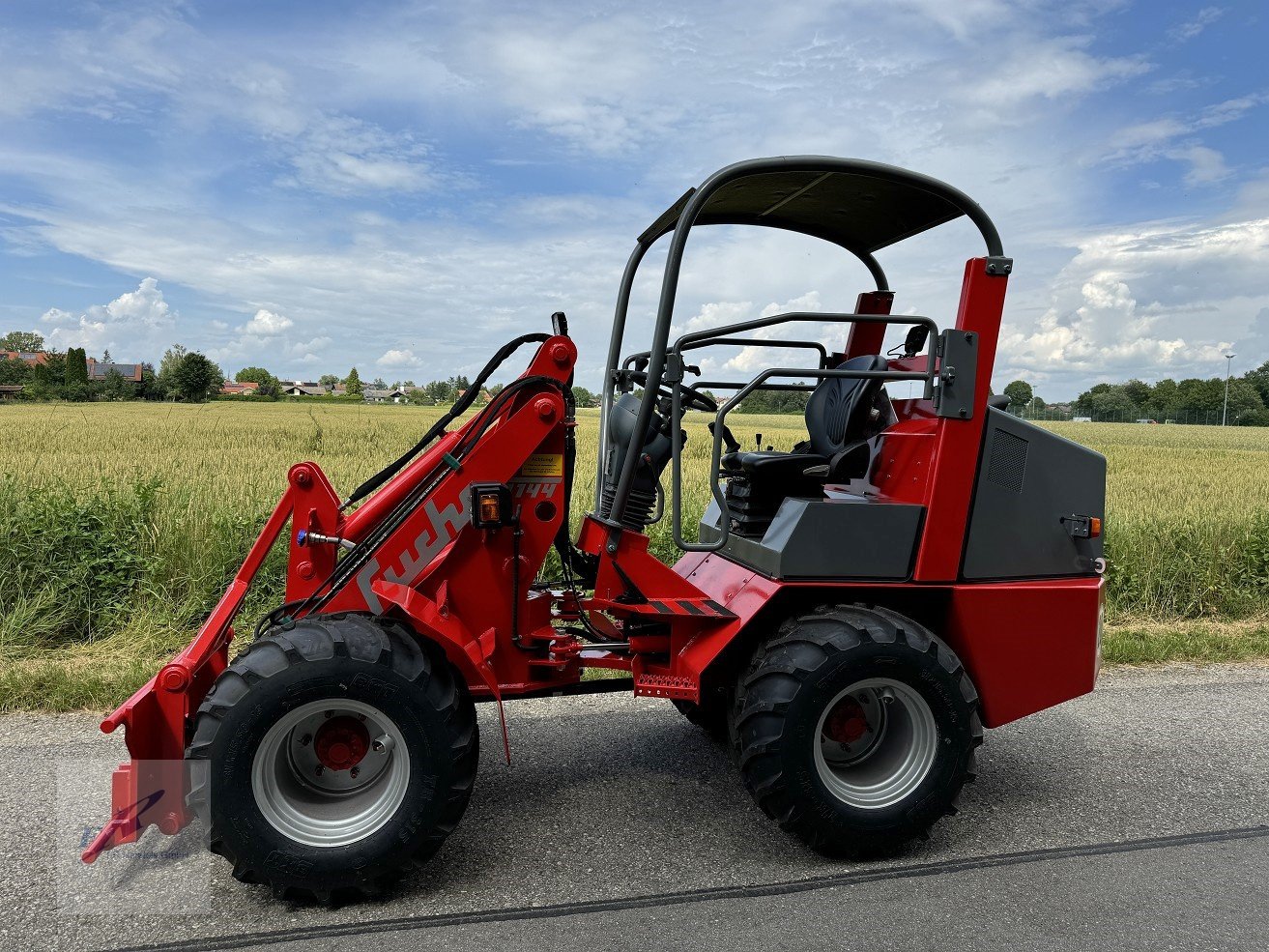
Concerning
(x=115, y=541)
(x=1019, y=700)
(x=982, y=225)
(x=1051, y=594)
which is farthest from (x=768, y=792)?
(x=115, y=541)

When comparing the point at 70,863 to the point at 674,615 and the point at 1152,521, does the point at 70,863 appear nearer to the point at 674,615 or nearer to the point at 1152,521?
the point at 674,615

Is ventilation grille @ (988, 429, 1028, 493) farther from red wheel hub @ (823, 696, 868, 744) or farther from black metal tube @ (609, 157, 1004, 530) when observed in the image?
red wheel hub @ (823, 696, 868, 744)

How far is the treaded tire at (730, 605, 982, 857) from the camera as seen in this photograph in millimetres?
3574

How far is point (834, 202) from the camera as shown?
4.39 m

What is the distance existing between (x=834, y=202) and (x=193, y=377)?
58108 mm

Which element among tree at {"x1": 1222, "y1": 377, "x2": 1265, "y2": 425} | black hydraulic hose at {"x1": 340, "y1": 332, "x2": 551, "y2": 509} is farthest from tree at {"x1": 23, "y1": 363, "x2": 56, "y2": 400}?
tree at {"x1": 1222, "y1": 377, "x2": 1265, "y2": 425}

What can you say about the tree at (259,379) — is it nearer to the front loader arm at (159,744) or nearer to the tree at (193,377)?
the tree at (193,377)

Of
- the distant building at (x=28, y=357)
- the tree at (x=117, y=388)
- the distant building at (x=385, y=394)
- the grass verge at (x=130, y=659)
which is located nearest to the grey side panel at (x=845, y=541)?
the grass verge at (x=130, y=659)

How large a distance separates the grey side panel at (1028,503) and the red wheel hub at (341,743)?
8.30ft

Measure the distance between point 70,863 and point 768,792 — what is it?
262cm

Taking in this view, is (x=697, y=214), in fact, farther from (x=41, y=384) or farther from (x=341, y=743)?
(x=41, y=384)

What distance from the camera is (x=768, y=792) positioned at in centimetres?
357

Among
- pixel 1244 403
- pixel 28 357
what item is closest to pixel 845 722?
pixel 28 357

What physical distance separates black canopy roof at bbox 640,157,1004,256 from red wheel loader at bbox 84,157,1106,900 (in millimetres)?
19
